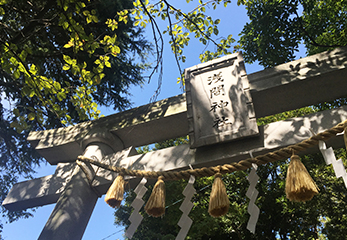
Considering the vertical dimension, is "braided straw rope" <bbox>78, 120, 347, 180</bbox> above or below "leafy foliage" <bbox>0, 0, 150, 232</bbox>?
below

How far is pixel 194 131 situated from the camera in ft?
8.75

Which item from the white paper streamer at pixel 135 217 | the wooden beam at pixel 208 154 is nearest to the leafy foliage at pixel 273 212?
the wooden beam at pixel 208 154

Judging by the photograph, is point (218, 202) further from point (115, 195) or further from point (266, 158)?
point (115, 195)

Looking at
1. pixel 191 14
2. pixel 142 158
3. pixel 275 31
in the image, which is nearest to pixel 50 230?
pixel 142 158

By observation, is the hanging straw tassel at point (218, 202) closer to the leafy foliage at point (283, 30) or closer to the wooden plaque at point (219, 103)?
the wooden plaque at point (219, 103)

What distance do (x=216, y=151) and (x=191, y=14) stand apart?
2563 mm

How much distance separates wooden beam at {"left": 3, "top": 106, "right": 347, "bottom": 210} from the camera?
2312mm

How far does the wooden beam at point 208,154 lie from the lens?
231 cm

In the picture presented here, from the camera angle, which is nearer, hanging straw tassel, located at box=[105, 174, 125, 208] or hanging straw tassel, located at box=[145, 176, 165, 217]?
hanging straw tassel, located at box=[145, 176, 165, 217]

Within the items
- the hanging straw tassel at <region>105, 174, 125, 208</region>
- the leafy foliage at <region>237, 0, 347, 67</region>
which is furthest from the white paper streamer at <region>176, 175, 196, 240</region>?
the leafy foliage at <region>237, 0, 347, 67</region>

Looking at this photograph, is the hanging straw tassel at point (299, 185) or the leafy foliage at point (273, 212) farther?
the leafy foliage at point (273, 212)

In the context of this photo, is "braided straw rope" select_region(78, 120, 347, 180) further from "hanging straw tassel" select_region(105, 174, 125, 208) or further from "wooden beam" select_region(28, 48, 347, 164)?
"wooden beam" select_region(28, 48, 347, 164)

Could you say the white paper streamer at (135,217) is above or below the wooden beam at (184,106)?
below

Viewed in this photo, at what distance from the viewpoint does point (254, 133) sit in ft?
7.79
